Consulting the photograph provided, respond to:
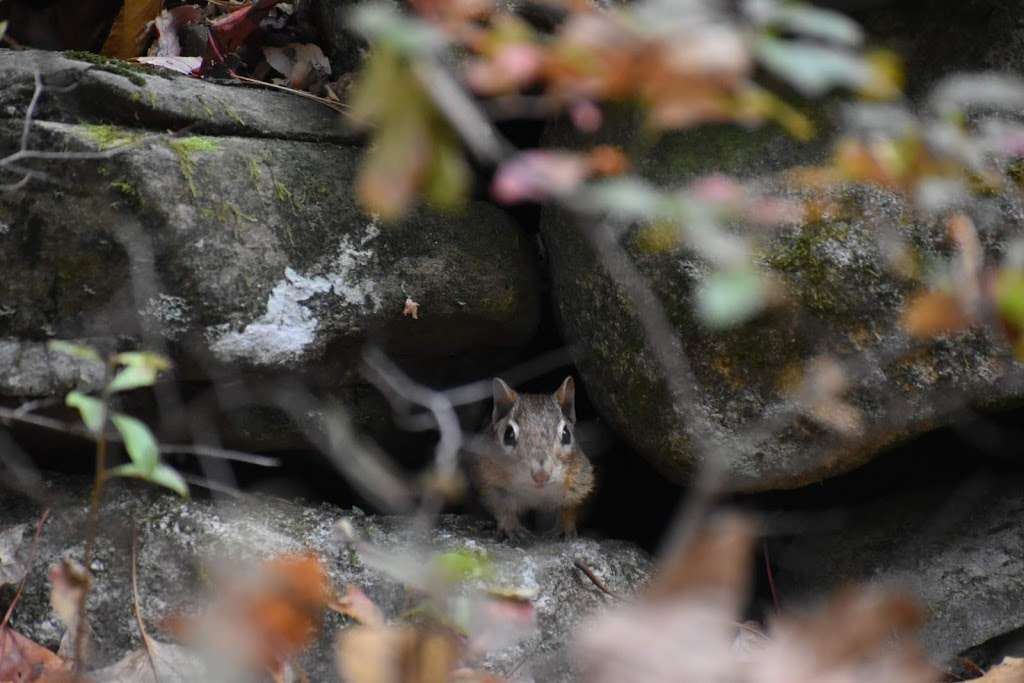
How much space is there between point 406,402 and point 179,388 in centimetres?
92

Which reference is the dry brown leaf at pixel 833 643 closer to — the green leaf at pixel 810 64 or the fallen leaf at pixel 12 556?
the green leaf at pixel 810 64

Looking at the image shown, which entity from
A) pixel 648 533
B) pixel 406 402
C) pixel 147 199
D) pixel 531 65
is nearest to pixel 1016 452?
pixel 648 533

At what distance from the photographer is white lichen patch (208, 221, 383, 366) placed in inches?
170

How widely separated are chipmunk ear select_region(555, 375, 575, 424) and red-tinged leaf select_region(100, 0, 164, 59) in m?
2.40

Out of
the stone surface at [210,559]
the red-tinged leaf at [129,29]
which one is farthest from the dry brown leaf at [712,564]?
the red-tinged leaf at [129,29]

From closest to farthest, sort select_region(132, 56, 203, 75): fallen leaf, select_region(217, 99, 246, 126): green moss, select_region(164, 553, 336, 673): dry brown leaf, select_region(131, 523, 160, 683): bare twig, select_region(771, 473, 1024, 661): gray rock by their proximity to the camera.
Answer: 1. select_region(164, 553, 336, 673): dry brown leaf
2. select_region(131, 523, 160, 683): bare twig
3. select_region(217, 99, 246, 126): green moss
4. select_region(771, 473, 1024, 661): gray rock
5. select_region(132, 56, 203, 75): fallen leaf

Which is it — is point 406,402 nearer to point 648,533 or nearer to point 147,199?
point 147,199

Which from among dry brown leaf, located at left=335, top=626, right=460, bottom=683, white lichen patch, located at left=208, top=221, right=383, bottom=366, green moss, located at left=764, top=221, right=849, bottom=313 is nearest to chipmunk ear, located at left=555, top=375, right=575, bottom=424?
white lichen patch, located at left=208, top=221, right=383, bottom=366

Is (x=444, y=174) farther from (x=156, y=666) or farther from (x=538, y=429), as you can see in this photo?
(x=538, y=429)

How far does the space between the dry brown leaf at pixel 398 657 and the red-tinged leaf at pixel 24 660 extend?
2.19 meters

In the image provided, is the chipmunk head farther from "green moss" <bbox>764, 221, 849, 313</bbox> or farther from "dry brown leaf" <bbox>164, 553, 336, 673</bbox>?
"dry brown leaf" <bbox>164, 553, 336, 673</bbox>

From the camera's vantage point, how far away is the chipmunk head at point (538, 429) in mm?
5312

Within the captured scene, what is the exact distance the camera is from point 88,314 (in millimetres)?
4262

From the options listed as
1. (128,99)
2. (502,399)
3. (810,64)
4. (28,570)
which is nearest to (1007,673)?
(502,399)
